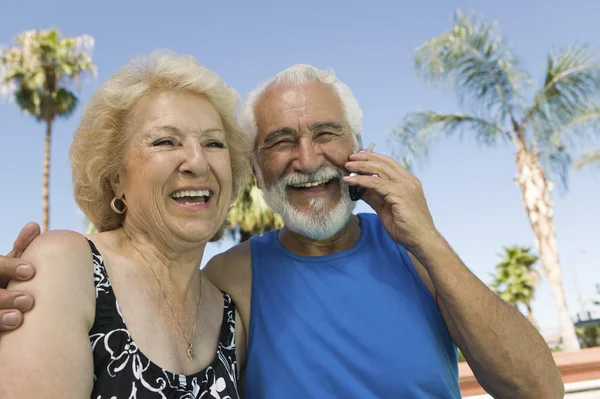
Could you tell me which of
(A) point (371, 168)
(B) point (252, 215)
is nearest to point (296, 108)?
(A) point (371, 168)

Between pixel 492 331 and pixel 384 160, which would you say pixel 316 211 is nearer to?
pixel 384 160

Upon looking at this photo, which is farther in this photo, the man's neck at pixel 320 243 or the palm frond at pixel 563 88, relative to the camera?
the palm frond at pixel 563 88

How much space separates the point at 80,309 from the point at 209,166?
72 centimetres

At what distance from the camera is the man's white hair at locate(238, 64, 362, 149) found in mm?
2898

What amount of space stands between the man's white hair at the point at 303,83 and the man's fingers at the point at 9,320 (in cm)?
158

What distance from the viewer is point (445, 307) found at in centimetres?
243

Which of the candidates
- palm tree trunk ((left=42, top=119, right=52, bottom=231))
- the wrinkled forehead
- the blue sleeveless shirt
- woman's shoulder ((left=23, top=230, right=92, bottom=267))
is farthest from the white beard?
palm tree trunk ((left=42, top=119, right=52, bottom=231))

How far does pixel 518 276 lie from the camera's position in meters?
27.8

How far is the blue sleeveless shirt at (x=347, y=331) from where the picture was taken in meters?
2.39

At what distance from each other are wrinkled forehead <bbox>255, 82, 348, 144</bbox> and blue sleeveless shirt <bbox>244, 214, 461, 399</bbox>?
2.17 feet

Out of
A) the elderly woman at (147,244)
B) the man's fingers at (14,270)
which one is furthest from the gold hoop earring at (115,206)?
the man's fingers at (14,270)

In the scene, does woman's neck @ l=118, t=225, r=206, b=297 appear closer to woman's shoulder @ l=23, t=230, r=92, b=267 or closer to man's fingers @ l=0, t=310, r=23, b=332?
woman's shoulder @ l=23, t=230, r=92, b=267

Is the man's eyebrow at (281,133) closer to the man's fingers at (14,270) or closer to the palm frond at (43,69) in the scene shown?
the man's fingers at (14,270)

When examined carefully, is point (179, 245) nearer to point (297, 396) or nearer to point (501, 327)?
point (297, 396)
